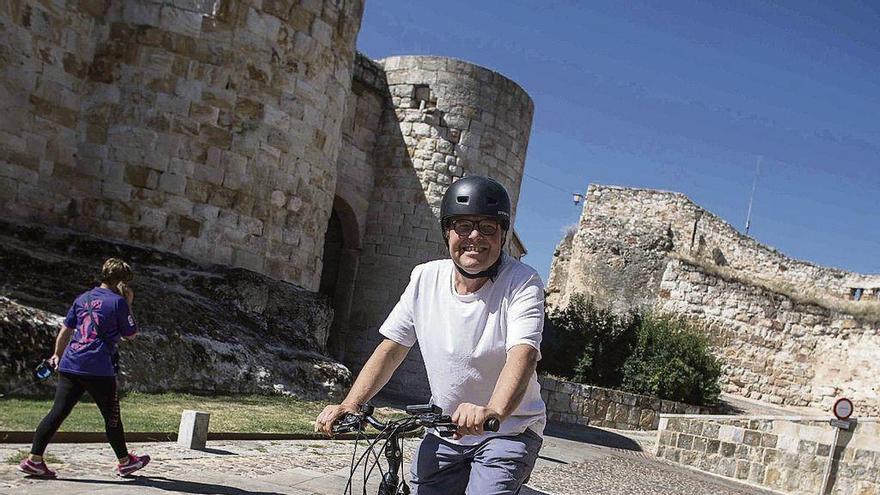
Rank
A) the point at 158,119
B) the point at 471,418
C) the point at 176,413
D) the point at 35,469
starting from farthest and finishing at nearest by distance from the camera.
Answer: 1. the point at 158,119
2. the point at 176,413
3. the point at 35,469
4. the point at 471,418

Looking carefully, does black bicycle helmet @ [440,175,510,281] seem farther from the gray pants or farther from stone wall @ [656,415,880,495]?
stone wall @ [656,415,880,495]

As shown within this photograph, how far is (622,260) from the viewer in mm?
30469

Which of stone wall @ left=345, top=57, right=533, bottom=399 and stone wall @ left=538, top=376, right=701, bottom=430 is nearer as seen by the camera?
stone wall @ left=345, top=57, right=533, bottom=399

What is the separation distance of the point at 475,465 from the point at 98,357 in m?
3.29

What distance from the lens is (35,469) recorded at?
5.05 meters

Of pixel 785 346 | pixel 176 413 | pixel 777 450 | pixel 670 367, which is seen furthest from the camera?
pixel 785 346

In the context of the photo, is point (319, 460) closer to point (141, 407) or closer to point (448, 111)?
point (141, 407)

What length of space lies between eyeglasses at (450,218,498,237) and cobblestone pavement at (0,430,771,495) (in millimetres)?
2799

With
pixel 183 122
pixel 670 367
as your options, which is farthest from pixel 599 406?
pixel 183 122

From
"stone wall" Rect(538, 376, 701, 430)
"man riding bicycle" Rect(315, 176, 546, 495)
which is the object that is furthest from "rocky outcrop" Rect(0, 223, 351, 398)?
"stone wall" Rect(538, 376, 701, 430)

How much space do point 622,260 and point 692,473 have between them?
17180 millimetres

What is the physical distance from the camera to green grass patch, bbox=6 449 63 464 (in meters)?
5.39

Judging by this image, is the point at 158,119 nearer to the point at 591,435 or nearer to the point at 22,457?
the point at 22,457

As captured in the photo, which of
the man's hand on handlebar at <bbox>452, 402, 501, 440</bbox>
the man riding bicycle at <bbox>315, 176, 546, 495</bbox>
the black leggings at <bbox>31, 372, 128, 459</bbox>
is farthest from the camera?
the black leggings at <bbox>31, 372, 128, 459</bbox>
